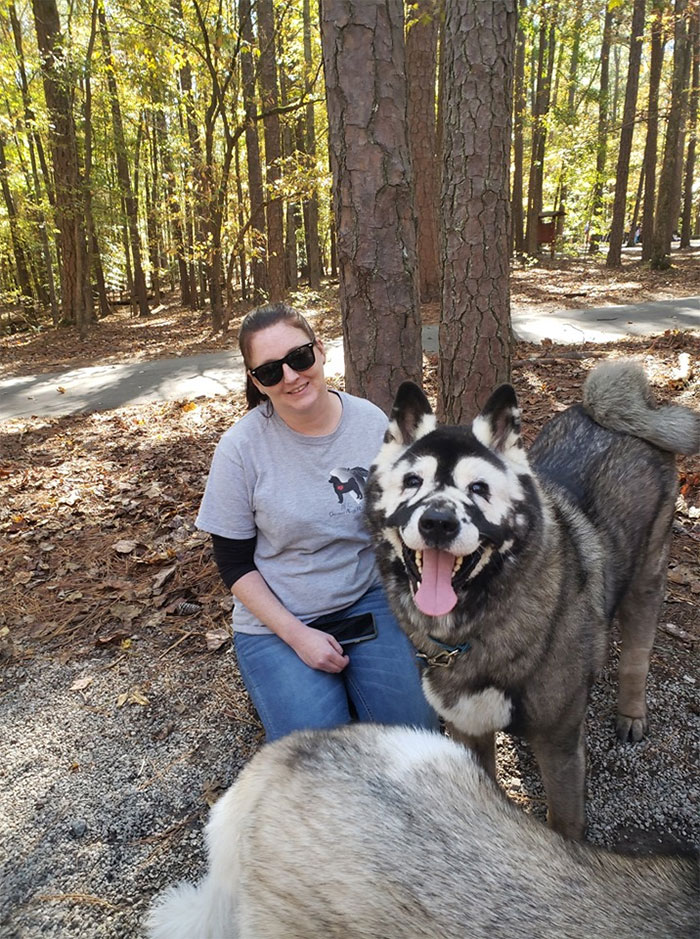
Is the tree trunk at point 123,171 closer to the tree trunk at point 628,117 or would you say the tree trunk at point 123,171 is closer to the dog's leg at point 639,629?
the tree trunk at point 628,117

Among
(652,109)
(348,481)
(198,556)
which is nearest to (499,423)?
(348,481)

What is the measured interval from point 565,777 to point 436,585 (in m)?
0.93

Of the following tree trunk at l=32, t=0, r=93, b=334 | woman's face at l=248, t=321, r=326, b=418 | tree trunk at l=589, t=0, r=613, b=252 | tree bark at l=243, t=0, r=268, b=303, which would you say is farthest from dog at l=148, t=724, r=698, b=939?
tree trunk at l=32, t=0, r=93, b=334

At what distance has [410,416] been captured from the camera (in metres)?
2.19

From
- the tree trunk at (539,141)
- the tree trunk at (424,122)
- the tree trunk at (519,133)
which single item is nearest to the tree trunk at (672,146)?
the tree trunk at (519,133)

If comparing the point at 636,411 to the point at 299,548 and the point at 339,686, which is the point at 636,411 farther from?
the point at 339,686

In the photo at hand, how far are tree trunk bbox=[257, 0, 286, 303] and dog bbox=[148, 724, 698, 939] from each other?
10922 mm

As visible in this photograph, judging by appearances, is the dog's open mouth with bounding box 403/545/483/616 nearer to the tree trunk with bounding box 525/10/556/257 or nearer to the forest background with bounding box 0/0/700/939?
the forest background with bounding box 0/0/700/939

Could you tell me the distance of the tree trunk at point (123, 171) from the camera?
12.3 meters

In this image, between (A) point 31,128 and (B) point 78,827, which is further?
(A) point 31,128

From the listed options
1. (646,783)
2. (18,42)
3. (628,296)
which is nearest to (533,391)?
(646,783)

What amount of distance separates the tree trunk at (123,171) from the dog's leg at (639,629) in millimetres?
13718

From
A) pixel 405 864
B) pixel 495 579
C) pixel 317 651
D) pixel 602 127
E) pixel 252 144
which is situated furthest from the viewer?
pixel 602 127

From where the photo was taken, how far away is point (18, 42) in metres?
15.8
